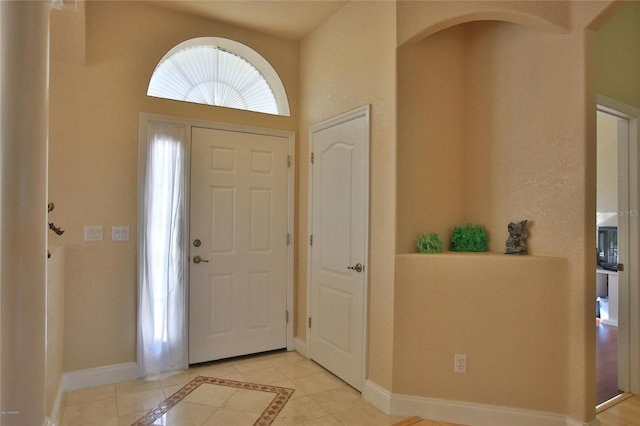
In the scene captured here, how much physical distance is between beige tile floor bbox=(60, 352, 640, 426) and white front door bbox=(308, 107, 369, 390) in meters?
0.23

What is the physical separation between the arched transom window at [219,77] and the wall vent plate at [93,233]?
116cm

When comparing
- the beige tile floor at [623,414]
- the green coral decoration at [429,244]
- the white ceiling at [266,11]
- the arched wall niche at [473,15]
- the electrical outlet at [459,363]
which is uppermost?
the white ceiling at [266,11]

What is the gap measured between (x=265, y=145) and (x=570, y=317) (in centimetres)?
269

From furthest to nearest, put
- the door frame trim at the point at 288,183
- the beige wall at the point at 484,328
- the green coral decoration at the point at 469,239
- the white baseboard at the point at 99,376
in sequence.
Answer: the door frame trim at the point at 288,183
the white baseboard at the point at 99,376
the green coral decoration at the point at 469,239
the beige wall at the point at 484,328

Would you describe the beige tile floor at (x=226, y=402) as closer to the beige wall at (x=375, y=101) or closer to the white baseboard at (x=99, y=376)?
the white baseboard at (x=99, y=376)

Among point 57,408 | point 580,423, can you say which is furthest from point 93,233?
point 580,423

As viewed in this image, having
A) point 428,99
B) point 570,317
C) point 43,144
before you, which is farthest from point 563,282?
point 43,144

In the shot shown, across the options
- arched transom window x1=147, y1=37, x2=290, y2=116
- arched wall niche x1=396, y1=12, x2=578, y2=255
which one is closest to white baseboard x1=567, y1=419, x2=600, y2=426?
arched wall niche x1=396, y1=12, x2=578, y2=255

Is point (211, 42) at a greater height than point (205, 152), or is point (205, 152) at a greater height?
point (211, 42)

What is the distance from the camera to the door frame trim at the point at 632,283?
2924mm

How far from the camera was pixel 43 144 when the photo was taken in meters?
1.66

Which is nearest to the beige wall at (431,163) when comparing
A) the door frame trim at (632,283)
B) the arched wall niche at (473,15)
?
the arched wall niche at (473,15)

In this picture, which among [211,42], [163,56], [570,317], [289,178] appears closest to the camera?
[570,317]

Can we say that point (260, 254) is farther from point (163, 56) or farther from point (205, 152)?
point (163, 56)
